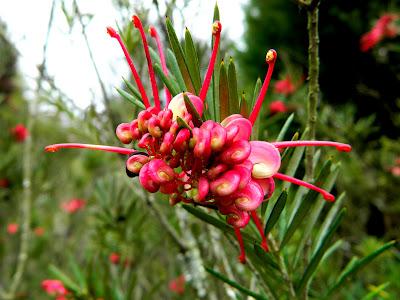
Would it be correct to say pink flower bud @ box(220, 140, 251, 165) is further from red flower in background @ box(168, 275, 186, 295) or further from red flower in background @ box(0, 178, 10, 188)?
red flower in background @ box(0, 178, 10, 188)

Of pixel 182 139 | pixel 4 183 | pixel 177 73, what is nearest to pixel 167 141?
pixel 182 139

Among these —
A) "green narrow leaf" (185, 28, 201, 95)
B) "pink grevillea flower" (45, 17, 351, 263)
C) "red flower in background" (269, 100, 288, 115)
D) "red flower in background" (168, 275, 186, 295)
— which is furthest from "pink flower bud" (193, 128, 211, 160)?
"red flower in background" (168, 275, 186, 295)

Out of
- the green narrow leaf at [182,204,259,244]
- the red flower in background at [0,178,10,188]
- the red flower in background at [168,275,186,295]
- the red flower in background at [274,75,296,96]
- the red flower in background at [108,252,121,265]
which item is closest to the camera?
the green narrow leaf at [182,204,259,244]

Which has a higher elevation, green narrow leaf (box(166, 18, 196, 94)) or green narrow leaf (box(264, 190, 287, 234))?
green narrow leaf (box(166, 18, 196, 94))

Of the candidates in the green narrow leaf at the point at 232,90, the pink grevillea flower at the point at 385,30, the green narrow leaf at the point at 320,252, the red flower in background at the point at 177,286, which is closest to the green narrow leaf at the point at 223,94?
the green narrow leaf at the point at 232,90

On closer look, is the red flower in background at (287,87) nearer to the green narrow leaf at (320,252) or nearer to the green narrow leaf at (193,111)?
the green narrow leaf at (320,252)
